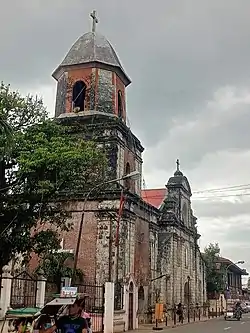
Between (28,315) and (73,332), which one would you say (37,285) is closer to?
(28,315)

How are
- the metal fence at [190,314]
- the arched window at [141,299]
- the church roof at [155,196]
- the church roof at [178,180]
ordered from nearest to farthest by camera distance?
the arched window at [141,299], the metal fence at [190,314], the church roof at [155,196], the church roof at [178,180]

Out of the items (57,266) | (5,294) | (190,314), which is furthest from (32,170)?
(190,314)

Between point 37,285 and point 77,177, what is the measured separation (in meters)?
6.16

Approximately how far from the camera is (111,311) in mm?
23969

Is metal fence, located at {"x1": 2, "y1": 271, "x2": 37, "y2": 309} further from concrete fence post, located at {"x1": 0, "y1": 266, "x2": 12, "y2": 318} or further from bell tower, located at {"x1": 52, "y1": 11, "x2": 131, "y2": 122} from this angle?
bell tower, located at {"x1": 52, "y1": 11, "x2": 131, "y2": 122}

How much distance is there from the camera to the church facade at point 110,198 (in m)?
27.4

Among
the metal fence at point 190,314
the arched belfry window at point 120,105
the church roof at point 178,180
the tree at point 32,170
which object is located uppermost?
the arched belfry window at point 120,105

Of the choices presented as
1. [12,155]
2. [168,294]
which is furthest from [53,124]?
[168,294]

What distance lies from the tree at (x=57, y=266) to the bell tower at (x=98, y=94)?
501cm

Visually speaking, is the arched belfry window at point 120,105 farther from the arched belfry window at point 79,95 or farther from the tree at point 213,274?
the tree at point 213,274

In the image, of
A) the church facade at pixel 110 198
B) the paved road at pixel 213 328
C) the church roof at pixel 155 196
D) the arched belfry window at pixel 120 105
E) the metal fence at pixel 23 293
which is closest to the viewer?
the metal fence at pixel 23 293

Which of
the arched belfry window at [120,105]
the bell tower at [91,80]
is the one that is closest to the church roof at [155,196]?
the arched belfry window at [120,105]

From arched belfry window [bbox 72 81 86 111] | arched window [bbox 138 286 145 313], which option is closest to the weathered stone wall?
arched belfry window [bbox 72 81 86 111]

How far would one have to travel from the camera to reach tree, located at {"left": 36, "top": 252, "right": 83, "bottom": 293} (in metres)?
27.2
